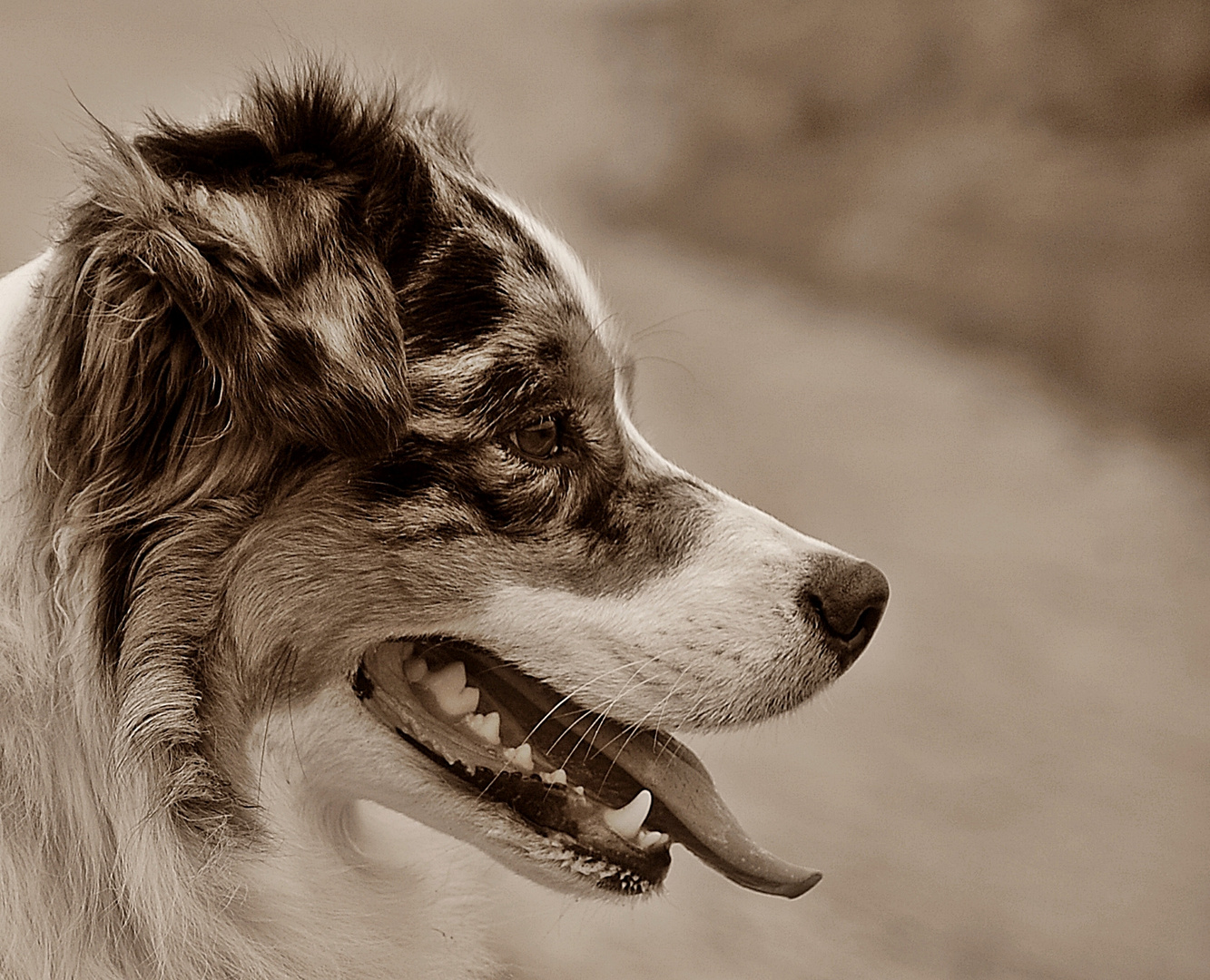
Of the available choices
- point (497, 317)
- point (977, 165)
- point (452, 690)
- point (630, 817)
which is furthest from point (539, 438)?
point (977, 165)

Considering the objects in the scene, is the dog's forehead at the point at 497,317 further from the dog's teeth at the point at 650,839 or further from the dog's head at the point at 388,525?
the dog's teeth at the point at 650,839

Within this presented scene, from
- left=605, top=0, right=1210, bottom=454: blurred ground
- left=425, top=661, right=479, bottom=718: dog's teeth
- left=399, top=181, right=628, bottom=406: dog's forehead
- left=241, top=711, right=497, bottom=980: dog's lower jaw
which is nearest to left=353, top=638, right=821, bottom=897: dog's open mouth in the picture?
left=425, top=661, right=479, bottom=718: dog's teeth

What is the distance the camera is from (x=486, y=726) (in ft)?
3.50

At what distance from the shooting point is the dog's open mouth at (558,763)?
1.04m

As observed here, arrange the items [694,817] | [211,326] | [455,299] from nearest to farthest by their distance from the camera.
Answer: [211,326] → [455,299] → [694,817]

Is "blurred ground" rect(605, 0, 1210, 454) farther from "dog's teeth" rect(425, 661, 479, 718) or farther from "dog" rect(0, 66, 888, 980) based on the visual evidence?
"dog's teeth" rect(425, 661, 479, 718)

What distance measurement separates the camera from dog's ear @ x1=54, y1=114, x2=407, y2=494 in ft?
3.03

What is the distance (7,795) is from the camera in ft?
3.10

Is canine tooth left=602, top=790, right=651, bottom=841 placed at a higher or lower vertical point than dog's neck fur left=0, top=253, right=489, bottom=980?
higher

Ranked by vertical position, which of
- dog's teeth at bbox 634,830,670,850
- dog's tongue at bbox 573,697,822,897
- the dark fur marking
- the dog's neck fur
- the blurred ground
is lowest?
the dog's neck fur

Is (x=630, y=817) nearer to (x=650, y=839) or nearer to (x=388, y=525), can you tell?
(x=650, y=839)

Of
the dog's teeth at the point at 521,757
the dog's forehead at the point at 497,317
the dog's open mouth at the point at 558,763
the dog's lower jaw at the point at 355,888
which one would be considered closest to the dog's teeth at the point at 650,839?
the dog's open mouth at the point at 558,763

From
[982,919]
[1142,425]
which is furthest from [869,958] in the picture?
[1142,425]

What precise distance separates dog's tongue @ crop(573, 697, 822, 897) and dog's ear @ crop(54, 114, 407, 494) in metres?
0.37
